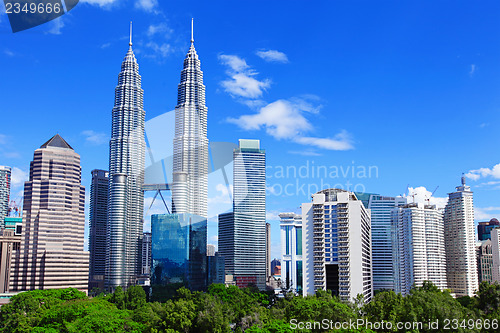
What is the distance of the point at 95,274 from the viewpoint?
18012cm

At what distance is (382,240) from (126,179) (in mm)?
93356

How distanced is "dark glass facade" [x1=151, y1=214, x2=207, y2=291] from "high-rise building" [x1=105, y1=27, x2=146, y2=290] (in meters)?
49.7

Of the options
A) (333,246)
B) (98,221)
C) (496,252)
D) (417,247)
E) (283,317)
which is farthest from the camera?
(98,221)

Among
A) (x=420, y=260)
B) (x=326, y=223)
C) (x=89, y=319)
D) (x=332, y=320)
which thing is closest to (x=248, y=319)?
(x=332, y=320)

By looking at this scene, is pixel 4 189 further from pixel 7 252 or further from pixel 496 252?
pixel 496 252

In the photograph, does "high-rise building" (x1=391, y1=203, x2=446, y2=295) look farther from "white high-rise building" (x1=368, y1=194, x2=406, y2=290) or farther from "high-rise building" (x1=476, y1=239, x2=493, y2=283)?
"high-rise building" (x1=476, y1=239, x2=493, y2=283)

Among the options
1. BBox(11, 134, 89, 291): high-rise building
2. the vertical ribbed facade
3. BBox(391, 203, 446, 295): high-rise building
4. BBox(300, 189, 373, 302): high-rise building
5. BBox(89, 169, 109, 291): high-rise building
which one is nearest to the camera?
BBox(300, 189, 373, 302): high-rise building

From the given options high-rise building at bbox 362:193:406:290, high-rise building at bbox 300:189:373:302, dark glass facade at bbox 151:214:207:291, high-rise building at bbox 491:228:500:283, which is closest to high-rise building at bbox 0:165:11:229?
dark glass facade at bbox 151:214:207:291

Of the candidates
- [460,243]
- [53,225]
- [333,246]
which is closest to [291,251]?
[460,243]

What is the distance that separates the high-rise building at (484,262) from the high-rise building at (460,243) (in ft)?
47.4

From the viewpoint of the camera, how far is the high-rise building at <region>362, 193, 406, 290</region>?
140 m

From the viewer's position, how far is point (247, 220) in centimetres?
18488

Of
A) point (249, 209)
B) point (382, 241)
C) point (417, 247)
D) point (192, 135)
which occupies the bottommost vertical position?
point (417, 247)

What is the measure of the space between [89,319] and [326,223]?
50.2 metres
